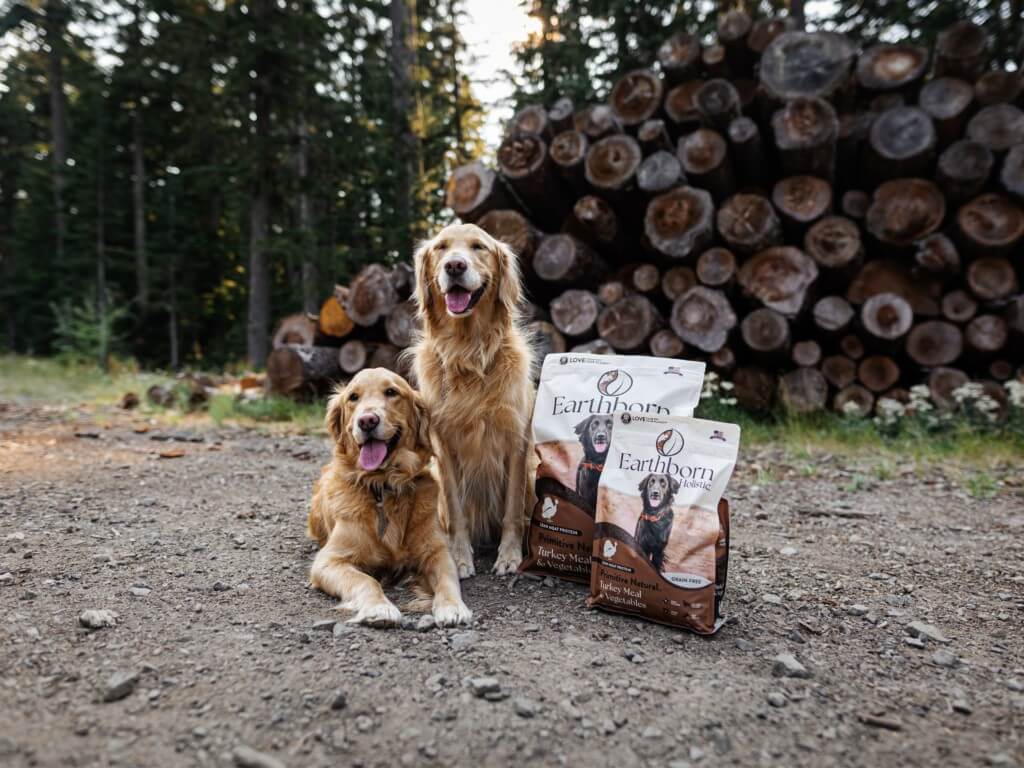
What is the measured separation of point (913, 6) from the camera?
22.7 feet

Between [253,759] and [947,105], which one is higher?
[947,105]

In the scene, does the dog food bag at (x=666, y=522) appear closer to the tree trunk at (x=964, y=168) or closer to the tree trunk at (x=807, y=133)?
the tree trunk at (x=807, y=133)

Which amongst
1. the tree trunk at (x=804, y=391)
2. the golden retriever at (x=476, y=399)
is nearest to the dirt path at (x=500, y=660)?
the golden retriever at (x=476, y=399)

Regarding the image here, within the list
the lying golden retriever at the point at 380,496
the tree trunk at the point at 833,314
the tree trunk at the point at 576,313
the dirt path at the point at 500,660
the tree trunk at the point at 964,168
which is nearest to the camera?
the dirt path at the point at 500,660

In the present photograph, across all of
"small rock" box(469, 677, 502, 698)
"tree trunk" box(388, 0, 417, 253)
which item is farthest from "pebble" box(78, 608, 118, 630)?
"tree trunk" box(388, 0, 417, 253)

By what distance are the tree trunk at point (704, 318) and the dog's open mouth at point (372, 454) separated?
349 cm

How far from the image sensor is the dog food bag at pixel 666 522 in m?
1.94

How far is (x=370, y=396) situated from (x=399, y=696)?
129 cm

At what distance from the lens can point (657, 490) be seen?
2057mm

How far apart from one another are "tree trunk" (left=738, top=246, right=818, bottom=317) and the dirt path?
2.28 meters

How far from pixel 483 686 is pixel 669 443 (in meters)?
1.01

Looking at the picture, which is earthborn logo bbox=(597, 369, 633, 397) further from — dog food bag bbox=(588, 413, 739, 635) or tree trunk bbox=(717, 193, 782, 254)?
tree trunk bbox=(717, 193, 782, 254)

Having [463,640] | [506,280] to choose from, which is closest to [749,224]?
[506,280]

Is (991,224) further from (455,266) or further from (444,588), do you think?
(444,588)
